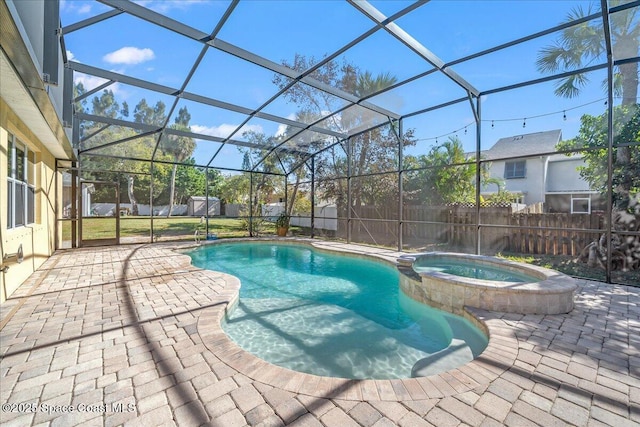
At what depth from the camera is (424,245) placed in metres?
10.2

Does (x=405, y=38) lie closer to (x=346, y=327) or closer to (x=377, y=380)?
(x=346, y=327)

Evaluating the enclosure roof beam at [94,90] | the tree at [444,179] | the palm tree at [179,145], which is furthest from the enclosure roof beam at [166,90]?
the tree at [444,179]

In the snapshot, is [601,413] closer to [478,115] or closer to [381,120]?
[478,115]

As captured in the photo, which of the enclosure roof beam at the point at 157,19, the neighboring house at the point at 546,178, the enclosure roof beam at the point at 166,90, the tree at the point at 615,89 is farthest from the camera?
the neighboring house at the point at 546,178

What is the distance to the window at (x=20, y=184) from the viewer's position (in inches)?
178

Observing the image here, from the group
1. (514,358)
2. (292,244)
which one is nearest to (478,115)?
(514,358)

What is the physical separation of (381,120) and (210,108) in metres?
5.16

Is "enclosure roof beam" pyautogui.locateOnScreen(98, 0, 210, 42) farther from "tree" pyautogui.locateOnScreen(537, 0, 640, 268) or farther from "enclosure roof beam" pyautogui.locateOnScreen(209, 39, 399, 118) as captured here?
"tree" pyautogui.locateOnScreen(537, 0, 640, 268)

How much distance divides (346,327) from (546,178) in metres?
14.6

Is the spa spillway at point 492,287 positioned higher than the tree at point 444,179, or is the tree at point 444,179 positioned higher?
the tree at point 444,179

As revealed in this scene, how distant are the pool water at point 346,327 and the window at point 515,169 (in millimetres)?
11148

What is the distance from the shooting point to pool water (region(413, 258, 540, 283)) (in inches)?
206

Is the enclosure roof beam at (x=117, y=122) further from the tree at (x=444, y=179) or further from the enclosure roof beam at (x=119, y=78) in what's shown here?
the tree at (x=444, y=179)

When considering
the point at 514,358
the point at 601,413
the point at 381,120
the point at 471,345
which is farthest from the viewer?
the point at 381,120
